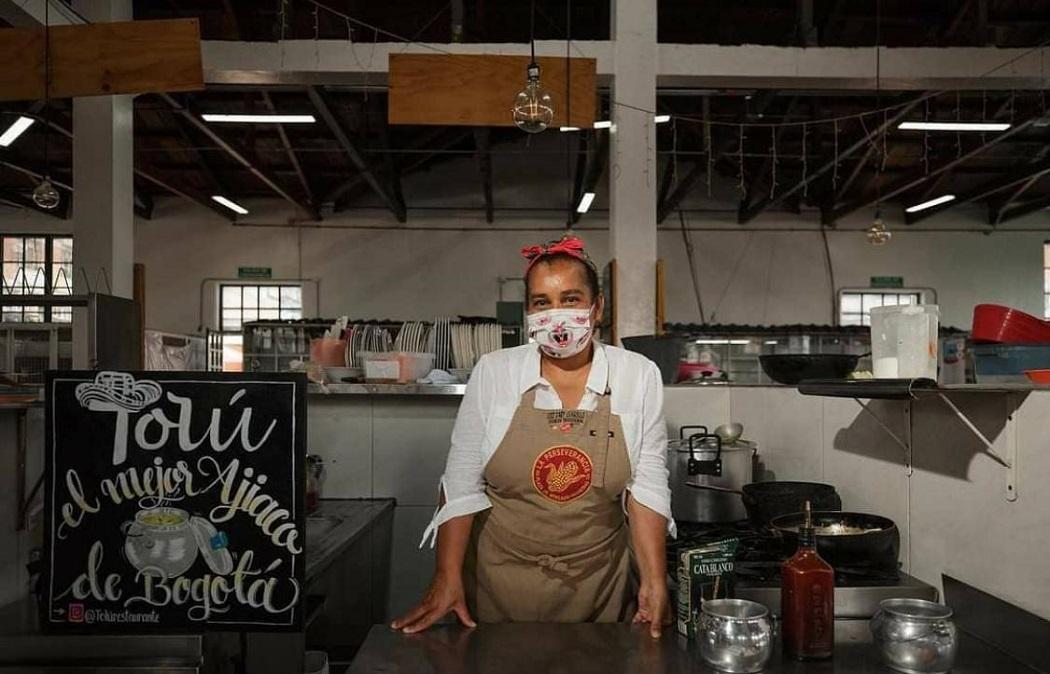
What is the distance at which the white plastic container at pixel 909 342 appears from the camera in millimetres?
1858

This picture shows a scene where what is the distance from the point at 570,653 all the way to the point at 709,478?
1.56 meters

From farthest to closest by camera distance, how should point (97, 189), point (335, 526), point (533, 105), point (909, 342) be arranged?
point (97, 189) → point (335, 526) → point (533, 105) → point (909, 342)

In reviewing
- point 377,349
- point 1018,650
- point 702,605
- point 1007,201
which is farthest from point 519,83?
point 1007,201

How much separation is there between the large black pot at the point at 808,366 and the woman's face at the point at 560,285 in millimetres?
905

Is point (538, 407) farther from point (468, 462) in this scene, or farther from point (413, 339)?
point (413, 339)

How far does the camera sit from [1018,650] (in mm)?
1755

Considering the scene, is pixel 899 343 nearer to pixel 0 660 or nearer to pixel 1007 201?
pixel 0 660

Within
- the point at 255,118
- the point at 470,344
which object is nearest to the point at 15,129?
the point at 255,118

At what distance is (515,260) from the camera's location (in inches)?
513

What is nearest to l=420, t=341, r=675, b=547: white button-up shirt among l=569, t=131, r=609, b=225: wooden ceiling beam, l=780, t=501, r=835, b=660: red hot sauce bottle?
l=780, t=501, r=835, b=660: red hot sauce bottle

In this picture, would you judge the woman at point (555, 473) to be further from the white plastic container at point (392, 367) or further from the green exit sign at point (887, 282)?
the green exit sign at point (887, 282)

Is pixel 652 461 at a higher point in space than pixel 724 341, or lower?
lower

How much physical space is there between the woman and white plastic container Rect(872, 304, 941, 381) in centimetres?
61

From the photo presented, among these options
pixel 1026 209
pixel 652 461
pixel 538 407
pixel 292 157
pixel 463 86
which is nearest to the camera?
pixel 652 461
